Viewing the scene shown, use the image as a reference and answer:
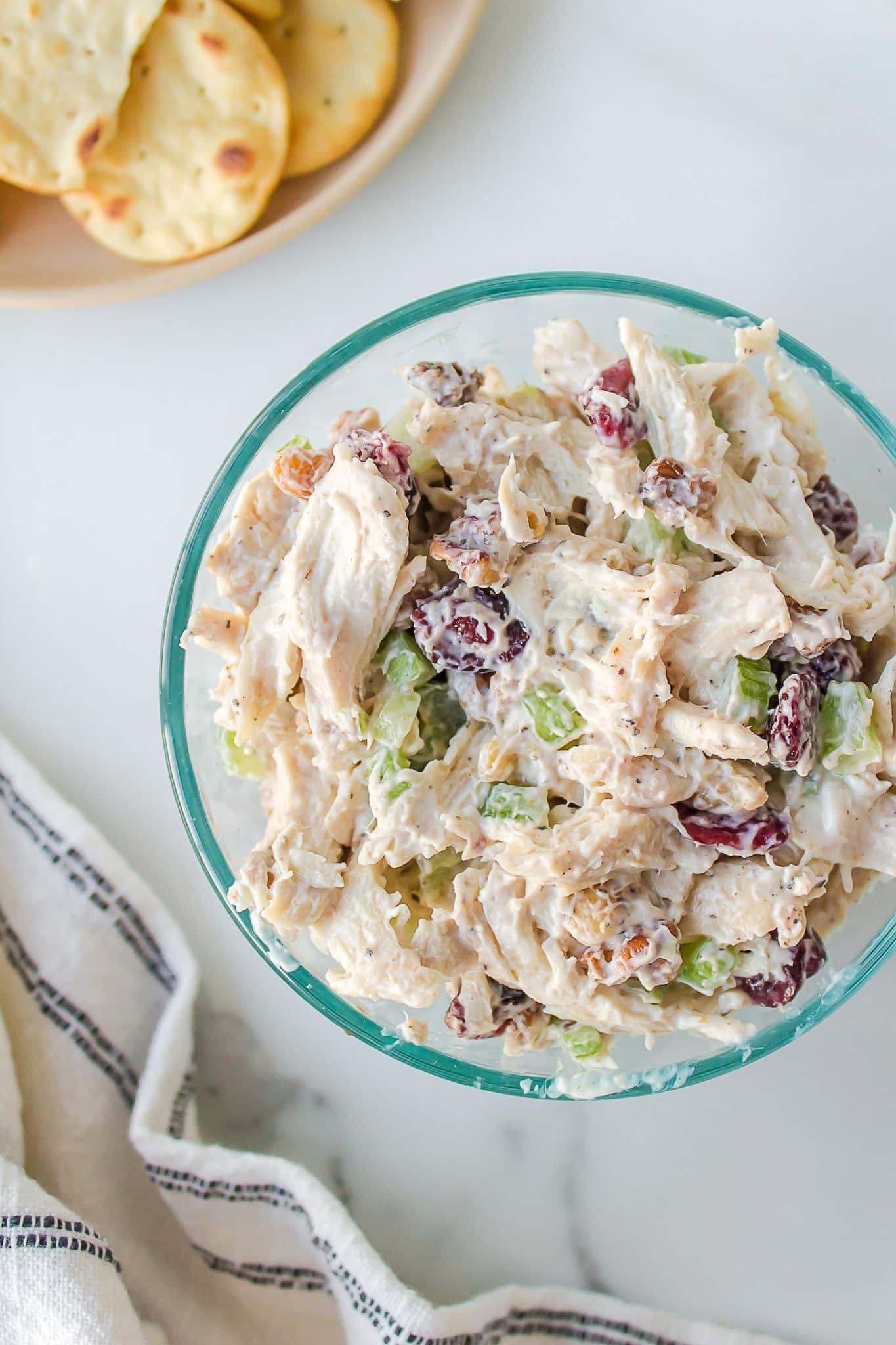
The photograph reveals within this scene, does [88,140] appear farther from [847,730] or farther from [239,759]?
[847,730]

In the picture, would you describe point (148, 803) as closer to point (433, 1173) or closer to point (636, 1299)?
point (433, 1173)

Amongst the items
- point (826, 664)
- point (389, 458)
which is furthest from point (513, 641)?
point (826, 664)

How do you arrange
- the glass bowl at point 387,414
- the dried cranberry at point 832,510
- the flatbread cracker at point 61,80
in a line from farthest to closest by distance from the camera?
the flatbread cracker at point 61,80 → the glass bowl at point 387,414 → the dried cranberry at point 832,510

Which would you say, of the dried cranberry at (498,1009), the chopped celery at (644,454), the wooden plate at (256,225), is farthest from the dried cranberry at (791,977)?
the wooden plate at (256,225)

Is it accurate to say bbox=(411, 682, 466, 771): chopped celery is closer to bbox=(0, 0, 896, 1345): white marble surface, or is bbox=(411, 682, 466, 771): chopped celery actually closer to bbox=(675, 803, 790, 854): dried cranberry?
bbox=(675, 803, 790, 854): dried cranberry

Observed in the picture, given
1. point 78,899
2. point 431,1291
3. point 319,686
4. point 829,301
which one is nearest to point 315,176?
point 829,301

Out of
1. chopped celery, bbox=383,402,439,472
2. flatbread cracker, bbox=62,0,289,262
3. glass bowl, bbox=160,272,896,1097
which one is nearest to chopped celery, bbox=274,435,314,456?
glass bowl, bbox=160,272,896,1097

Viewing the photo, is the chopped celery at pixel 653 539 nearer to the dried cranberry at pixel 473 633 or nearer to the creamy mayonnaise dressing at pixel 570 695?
the creamy mayonnaise dressing at pixel 570 695

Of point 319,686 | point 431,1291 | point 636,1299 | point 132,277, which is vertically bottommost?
point 636,1299
